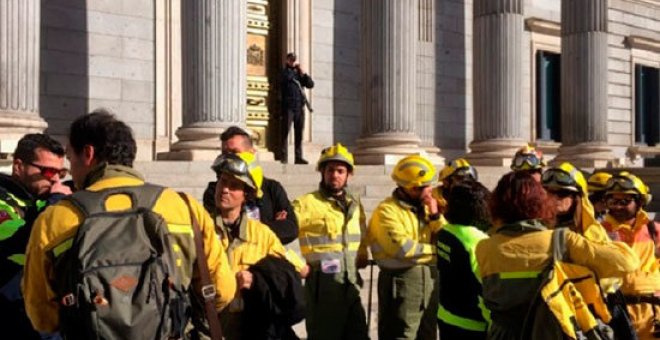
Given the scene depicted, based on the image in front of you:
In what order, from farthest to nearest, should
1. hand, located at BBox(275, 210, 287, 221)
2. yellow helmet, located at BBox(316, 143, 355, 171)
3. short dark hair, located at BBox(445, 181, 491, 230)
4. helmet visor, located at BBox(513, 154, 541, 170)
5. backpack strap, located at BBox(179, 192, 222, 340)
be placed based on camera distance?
helmet visor, located at BBox(513, 154, 541, 170) → yellow helmet, located at BBox(316, 143, 355, 171) → hand, located at BBox(275, 210, 287, 221) → short dark hair, located at BBox(445, 181, 491, 230) → backpack strap, located at BBox(179, 192, 222, 340)

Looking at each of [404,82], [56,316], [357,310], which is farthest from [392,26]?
[56,316]

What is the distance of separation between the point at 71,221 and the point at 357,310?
3894mm

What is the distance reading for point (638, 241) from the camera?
18.0 ft

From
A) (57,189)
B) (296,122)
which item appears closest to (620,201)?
(57,189)

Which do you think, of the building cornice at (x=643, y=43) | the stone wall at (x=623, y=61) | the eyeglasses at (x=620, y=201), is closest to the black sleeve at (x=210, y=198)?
the eyeglasses at (x=620, y=201)

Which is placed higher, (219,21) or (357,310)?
(219,21)

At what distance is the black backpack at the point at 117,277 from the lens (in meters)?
2.94

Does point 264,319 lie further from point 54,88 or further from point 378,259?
point 54,88

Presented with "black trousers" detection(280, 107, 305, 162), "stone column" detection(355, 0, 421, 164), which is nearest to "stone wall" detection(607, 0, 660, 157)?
"stone column" detection(355, 0, 421, 164)

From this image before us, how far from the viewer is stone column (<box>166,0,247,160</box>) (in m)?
12.3

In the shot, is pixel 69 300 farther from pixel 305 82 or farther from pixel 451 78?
pixel 451 78

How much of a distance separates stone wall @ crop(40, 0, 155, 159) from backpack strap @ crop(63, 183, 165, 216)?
11.0 m

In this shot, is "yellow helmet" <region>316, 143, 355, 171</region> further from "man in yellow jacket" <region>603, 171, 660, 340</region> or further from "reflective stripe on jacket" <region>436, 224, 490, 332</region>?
"man in yellow jacket" <region>603, 171, 660, 340</region>

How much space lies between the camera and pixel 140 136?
14938mm
